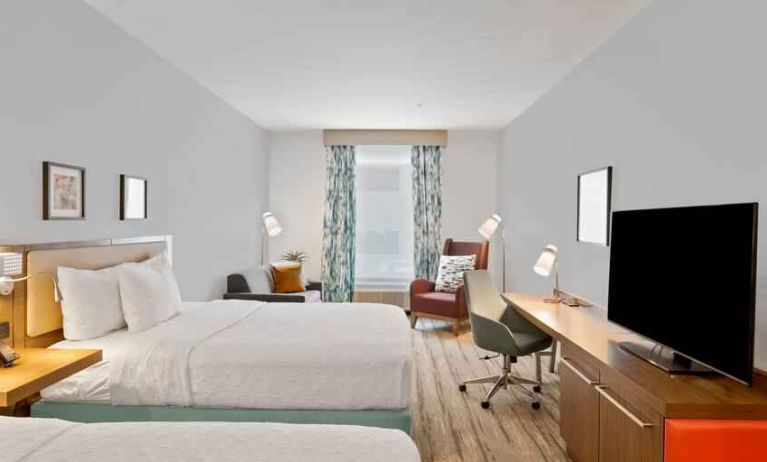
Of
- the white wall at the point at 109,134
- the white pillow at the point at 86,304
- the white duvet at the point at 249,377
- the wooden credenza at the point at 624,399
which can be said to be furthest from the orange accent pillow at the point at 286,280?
the wooden credenza at the point at 624,399

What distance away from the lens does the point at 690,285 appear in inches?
82.5

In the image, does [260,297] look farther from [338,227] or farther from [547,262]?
[547,262]

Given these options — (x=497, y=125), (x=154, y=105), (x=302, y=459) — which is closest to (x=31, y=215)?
(x=154, y=105)

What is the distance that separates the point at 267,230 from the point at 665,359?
17.0ft

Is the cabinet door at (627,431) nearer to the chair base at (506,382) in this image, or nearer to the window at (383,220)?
the chair base at (506,382)

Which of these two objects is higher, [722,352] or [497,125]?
[497,125]

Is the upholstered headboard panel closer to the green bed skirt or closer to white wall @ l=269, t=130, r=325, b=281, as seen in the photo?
the green bed skirt

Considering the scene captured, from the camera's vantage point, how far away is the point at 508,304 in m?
4.23

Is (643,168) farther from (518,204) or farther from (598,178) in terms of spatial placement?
(518,204)

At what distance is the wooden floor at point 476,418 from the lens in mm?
2967

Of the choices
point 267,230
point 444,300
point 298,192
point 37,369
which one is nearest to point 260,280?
point 267,230

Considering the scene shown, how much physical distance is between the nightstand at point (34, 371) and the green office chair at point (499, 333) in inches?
99.0

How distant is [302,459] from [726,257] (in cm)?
168

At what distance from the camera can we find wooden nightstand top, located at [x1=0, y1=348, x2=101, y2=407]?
2027mm
